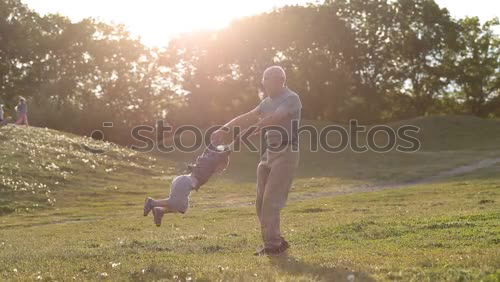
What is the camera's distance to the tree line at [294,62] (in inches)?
3438

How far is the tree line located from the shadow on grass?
75.2 metres

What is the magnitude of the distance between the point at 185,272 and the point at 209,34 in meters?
85.4

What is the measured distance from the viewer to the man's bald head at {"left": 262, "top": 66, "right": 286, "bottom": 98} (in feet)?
38.0

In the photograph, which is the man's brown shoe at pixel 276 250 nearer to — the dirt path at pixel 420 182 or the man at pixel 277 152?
the man at pixel 277 152

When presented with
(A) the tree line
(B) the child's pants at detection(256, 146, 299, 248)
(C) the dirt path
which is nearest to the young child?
(B) the child's pants at detection(256, 146, 299, 248)

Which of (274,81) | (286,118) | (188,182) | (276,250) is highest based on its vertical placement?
(274,81)

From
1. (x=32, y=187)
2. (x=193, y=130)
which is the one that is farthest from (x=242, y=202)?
(x=193, y=130)

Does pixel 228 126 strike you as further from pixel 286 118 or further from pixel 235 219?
pixel 235 219

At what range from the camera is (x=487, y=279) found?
26.1 feet

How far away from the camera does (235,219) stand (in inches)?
907

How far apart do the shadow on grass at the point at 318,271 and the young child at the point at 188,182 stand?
178cm

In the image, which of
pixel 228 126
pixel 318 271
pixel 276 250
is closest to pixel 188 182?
pixel 228 126

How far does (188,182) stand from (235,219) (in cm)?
1203

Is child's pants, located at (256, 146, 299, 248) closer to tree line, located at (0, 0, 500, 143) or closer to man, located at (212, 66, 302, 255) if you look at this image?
man, located at (212, 66, 302, 255)
